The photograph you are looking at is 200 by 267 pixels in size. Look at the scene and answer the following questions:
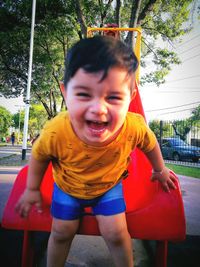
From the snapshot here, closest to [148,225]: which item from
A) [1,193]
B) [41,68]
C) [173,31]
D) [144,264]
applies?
[144,264]

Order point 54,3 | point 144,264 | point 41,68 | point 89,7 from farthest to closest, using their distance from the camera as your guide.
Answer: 1. point 41,68
2. point 54,3
3. point 89,7
4. point 144,264

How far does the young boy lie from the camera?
0.92 meters

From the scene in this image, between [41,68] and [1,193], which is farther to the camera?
[41,68]

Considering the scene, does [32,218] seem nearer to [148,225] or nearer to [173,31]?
[148,225]

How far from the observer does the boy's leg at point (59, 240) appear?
109 cm

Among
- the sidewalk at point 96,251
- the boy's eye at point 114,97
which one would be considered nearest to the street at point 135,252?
the sidewalk at point 96,251

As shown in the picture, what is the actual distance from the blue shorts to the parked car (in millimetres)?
9996

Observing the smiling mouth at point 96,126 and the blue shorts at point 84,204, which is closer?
the smiling mouth at point 96,126

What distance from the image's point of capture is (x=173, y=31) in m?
9.64

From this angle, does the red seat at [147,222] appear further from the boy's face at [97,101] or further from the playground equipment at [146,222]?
the boy's face at [97,101]

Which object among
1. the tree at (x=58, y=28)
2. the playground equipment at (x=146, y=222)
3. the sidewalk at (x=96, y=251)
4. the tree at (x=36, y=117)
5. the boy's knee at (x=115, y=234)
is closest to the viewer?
the boy's knee at (x=115, y=234)

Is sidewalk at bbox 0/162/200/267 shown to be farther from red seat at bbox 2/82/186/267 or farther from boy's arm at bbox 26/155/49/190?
boy's arm at bbox 26/155/49/190

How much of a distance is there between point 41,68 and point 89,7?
17.5ft

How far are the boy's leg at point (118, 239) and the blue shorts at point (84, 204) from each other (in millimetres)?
33
